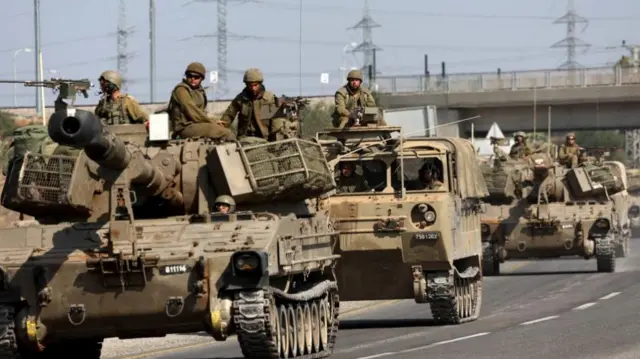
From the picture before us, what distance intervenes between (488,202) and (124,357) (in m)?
19.0

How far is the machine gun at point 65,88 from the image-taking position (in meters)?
16.0

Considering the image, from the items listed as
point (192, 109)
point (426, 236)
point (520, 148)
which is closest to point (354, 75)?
point (426, 236)

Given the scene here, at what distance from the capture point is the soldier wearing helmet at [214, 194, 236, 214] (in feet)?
58.2

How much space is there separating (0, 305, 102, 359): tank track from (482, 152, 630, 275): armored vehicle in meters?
19.1

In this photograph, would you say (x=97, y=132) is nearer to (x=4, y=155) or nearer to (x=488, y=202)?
Result: (x=4, y=155)

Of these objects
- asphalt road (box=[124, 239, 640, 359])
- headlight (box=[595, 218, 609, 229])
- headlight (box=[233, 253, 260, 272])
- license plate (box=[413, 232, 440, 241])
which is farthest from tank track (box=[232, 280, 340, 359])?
headlight (box=[595, 218, 609, 229])

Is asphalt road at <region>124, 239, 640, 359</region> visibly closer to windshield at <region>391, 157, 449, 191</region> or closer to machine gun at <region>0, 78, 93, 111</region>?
windshield at <region>391, 157, 449, 191</region>

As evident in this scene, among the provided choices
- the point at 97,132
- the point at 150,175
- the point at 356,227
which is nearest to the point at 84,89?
the point at 150,175

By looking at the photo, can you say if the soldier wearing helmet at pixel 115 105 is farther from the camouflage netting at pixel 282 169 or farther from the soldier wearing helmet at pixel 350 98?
the soldier wearing helmet at pixel 350 98

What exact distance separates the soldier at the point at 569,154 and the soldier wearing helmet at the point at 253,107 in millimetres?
20330

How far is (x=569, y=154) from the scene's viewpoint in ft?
135

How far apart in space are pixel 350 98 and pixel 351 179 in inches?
60.2

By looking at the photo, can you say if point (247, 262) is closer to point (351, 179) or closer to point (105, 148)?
point (105, 148)

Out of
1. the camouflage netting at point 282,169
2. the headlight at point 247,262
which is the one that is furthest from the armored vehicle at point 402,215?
the headlight at point 247,262
